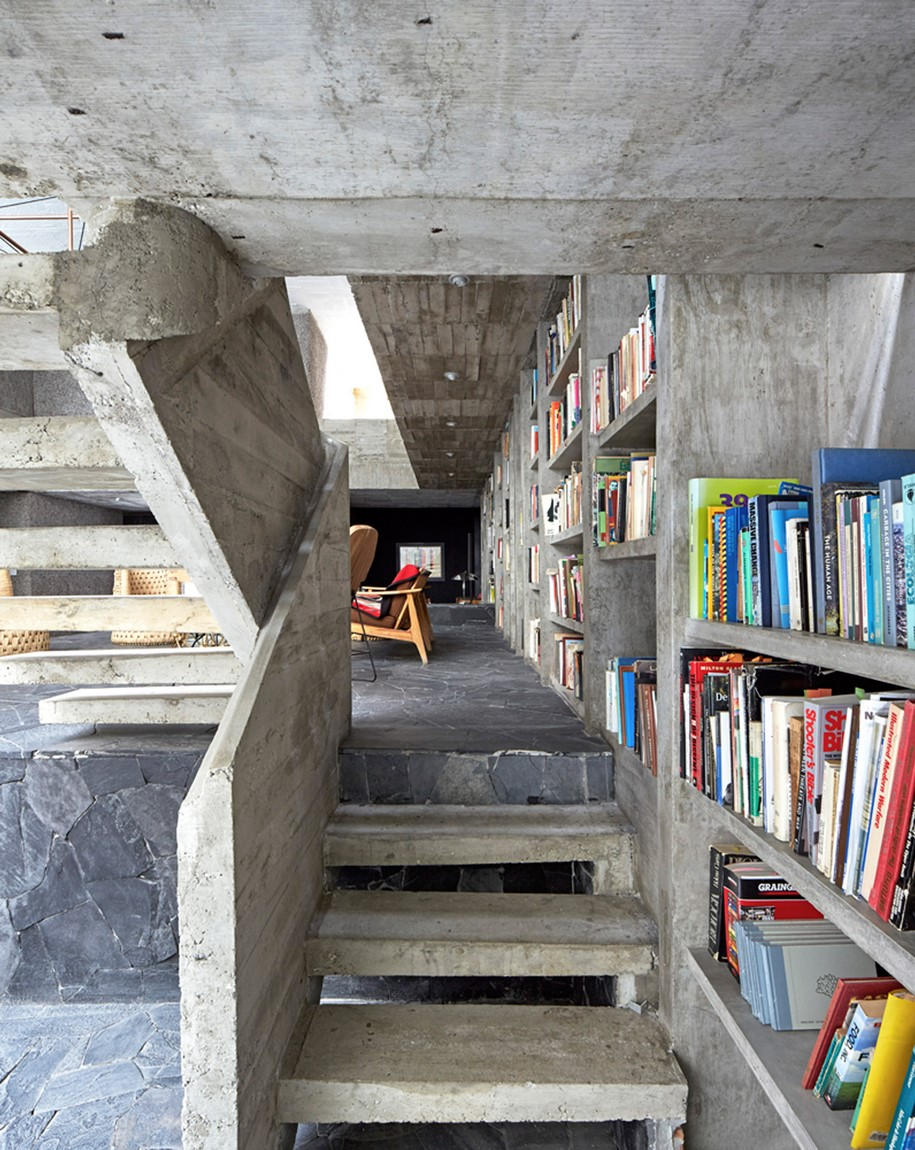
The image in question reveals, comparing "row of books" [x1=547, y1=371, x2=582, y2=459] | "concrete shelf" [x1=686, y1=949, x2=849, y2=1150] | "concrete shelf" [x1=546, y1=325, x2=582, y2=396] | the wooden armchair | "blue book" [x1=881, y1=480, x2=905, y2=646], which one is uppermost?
"concrete shelf" [x1=546, y1=325, x2=582, y2=396]

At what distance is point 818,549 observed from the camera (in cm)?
129

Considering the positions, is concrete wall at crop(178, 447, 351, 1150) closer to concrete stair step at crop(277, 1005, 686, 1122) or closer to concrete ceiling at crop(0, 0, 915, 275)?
concrete stair step at crop(277, 1005, 686, 1122)

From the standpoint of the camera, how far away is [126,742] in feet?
9.40

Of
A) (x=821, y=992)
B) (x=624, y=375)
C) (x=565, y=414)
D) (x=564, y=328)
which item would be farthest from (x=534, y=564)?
(x=821, y=992)

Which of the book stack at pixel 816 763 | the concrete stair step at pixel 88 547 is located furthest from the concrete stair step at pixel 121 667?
the book stack at pixel 816 763

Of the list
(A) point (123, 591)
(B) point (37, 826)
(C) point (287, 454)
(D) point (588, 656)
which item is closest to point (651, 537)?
(D) point (588, 656)

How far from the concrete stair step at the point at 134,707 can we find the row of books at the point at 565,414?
221cm

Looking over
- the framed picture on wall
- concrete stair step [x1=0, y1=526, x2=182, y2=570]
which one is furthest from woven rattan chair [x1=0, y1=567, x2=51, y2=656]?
the framed picture on wall

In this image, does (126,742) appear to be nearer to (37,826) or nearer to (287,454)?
(37,826)

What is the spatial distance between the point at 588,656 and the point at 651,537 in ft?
2.95

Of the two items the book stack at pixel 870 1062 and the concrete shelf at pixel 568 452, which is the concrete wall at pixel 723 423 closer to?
the book stack at pixel 870 1062

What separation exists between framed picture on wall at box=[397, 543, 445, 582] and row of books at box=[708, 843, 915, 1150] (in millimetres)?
14612

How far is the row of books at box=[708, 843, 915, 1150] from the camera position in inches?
44.4

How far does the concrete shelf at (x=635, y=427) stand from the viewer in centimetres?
214
